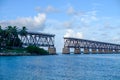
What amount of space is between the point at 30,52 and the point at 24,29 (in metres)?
11.8

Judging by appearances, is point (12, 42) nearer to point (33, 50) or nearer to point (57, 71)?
point (33, 50)

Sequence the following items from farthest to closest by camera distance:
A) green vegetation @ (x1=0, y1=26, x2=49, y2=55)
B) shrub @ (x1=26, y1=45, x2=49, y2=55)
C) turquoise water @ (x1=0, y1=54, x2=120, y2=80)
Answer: shrub @ (x1=26, y1=45, x2=49, y2=55) → green vegetation @ (x1=0, y1=26, x2=49, y2=55) → turquoise water @ (x1=0, y1=54, x2=120, y2=80)

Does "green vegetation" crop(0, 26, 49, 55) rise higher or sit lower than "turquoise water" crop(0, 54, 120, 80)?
higher

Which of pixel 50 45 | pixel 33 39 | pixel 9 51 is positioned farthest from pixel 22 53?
pixel 50 45

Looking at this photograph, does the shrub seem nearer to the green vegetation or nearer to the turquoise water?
the green vegetation

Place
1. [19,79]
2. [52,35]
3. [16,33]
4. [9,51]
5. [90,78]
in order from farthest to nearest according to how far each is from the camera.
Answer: [52,35] < [16,33] < [9,51] < [90,78] < [19,79]

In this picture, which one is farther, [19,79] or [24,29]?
[24,29]

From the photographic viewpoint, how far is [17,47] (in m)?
146

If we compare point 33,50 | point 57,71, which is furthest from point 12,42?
point 57,71

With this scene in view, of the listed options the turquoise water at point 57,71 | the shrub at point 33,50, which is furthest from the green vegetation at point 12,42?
the turquoise water at point 57,71

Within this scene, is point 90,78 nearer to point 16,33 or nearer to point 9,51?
point 9,51

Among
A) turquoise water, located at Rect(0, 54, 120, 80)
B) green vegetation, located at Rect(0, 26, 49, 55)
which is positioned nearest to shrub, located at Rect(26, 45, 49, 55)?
green vegetation, located at Rect(0, 26, 49, 55)

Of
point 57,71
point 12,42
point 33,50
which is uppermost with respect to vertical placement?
point 12,42

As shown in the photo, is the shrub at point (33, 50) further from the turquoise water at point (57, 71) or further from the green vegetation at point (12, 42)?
the turquoise water at point (57, 71)
